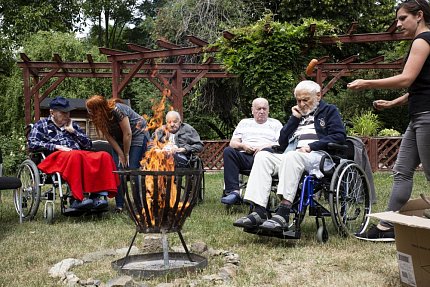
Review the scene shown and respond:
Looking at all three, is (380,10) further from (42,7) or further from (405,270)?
(405,270)

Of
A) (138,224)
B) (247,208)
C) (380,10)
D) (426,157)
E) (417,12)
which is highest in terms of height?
(380,10)

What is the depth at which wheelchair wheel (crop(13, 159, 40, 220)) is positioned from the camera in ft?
16.2

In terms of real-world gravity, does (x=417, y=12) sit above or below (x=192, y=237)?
above

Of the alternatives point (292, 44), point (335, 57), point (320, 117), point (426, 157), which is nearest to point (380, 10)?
point (335, 57)

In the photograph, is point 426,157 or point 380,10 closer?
point 426,157

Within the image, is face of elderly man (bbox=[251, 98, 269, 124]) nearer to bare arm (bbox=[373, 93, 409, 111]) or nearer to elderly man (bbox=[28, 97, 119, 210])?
elderly man (bbox=[28, 97, 119, 210])

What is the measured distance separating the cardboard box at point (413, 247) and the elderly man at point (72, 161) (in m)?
3.10

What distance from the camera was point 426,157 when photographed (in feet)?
9.95

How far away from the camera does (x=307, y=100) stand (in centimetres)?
417

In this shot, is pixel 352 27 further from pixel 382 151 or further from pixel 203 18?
pixel 203 18

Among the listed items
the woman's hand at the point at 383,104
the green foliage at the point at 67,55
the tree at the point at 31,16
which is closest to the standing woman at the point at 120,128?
the woman's hand at the point at 383,104

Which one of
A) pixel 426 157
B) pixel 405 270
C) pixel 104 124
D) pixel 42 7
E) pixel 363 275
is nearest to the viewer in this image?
pixel 405 270

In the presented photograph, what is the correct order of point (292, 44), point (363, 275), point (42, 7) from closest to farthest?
1. point (363, 275)
2. point (292, 44)
3. point (42, 7)

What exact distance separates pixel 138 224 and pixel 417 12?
6.71ft
